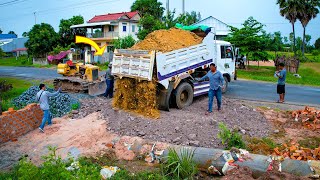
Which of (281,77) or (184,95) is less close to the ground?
(281,77)

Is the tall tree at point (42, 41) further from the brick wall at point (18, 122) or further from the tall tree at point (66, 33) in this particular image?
the brick wall at point (18, 122)

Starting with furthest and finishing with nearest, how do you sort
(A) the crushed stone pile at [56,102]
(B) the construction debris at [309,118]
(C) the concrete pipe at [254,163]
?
1. (A) the crushed stone pile at [56,102]
2. (B) the construction debris at [309,118]
3. (C) the concrete pipe at [254,163]

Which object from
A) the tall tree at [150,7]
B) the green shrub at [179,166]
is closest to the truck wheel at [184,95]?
the green shrub at [179,166]

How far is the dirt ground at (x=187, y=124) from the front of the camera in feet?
29.2

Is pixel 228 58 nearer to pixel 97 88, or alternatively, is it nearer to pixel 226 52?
pixel 226 52

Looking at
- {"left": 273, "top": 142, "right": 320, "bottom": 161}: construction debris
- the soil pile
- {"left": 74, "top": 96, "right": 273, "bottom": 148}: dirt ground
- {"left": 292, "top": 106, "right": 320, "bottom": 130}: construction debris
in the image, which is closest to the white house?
{"left": 292, "top": 106, "right": 320, "bottom": 130}: construction debris

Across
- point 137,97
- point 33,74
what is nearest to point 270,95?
point 137,97

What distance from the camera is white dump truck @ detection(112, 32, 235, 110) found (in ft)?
34.2

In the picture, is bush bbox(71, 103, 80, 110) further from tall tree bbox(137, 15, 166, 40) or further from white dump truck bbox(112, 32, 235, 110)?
tall tree bbox(137, 15, 166, 40)

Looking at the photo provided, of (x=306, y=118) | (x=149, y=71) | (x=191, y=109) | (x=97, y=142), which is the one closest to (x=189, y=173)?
(x=97, y=142)

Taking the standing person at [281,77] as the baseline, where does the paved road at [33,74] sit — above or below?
below

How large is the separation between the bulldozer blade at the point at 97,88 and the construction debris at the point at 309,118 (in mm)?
8124

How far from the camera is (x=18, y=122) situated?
965 centimetres

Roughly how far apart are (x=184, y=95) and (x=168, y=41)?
2.09 metres
